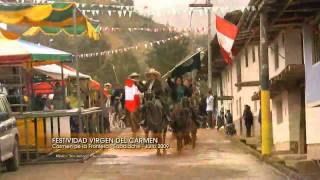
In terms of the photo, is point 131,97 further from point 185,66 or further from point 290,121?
point 290,121

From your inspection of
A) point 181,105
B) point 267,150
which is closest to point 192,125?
point 181,105

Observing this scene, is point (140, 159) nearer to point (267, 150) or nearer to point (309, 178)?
point (267, 150)

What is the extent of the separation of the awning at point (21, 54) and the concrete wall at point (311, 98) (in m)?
6.39

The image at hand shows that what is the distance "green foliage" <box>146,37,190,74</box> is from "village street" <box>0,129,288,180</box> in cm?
4446

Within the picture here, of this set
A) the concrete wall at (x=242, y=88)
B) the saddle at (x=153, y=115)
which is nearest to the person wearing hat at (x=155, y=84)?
the saddle at (x=153, y=115)

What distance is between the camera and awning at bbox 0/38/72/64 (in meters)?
16.6

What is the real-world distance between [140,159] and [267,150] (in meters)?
3.28

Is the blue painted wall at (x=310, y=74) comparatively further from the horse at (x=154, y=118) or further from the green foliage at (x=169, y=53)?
the green foliage at (x=169, y=53)

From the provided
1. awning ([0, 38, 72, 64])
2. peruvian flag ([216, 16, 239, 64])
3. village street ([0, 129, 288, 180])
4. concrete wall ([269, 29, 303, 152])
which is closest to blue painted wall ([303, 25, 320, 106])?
concrete wall ([269, 29, 303, 152])

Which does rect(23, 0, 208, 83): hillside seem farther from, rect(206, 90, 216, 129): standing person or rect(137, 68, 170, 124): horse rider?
rect(137, 68, 170, 124): horse rider

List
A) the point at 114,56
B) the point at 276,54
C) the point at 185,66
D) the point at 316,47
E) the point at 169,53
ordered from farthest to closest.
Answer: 1. the point at 114,56
2. the point at 169,53
3. the point at 185,66
4. the point at 276,54
5. the point at 316,47

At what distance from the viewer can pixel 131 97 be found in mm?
22984

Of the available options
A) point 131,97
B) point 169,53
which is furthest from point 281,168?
point 169,53

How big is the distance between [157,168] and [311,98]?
14.7 ft
